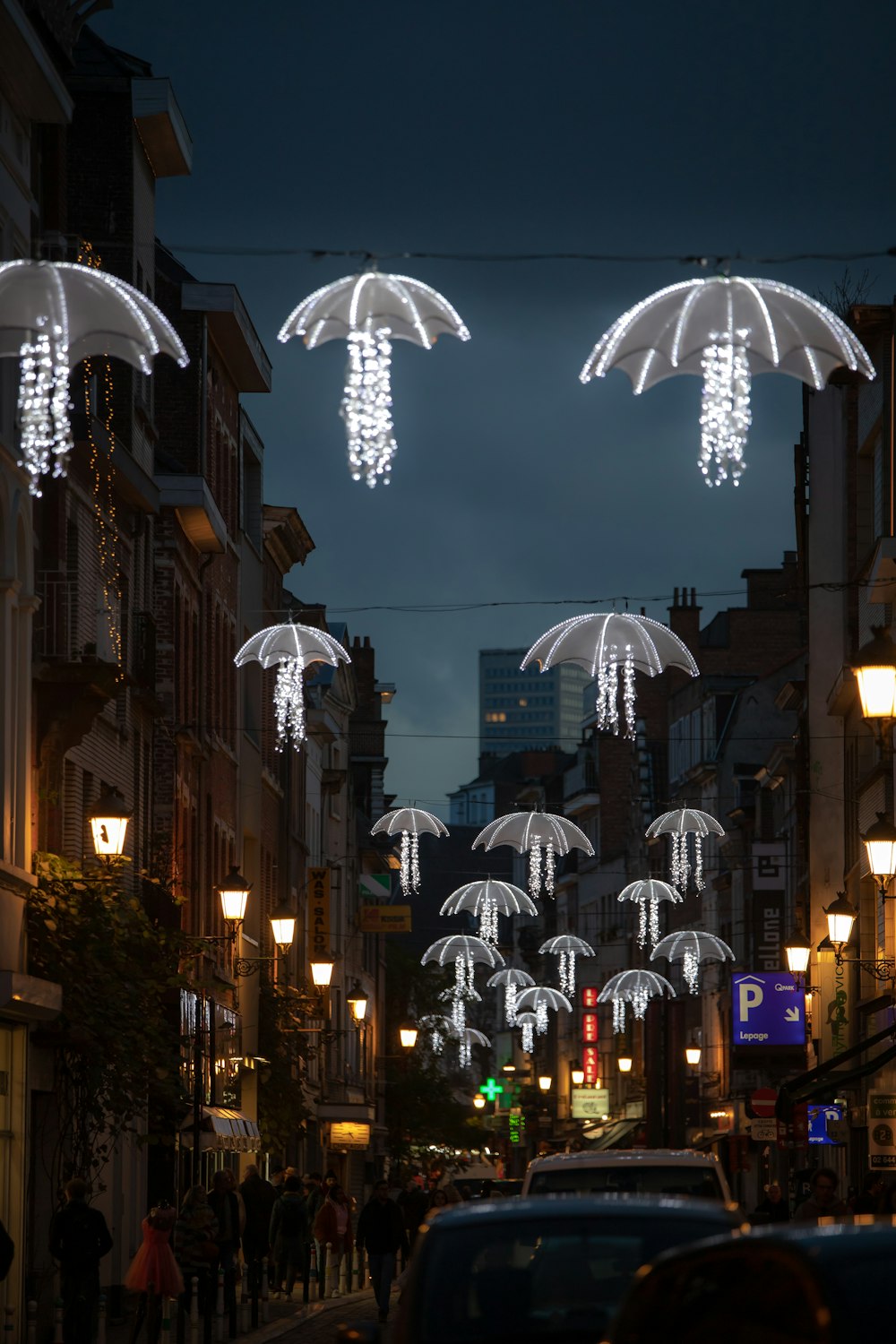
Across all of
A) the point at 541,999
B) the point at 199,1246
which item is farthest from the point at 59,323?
the point at 541,999

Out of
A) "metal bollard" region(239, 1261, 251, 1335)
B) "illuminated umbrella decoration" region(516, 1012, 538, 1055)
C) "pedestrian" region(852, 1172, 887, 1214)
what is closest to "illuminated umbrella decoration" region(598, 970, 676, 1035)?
"illuminated umbrella decoration" region(516, 1012, 538, 1055)

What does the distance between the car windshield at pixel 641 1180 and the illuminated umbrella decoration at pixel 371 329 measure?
528cm

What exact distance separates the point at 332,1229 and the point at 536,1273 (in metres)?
27.1

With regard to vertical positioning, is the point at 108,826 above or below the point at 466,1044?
above

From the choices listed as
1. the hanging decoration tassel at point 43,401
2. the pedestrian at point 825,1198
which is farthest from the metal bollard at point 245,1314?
the hanging decoration tassel at point 43,401

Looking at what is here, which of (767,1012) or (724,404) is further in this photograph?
(767,1012)

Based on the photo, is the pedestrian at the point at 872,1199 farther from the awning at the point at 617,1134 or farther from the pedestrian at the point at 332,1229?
the awning at the point at 617,1134

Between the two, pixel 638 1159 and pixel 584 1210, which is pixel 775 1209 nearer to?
pixel 638 1159

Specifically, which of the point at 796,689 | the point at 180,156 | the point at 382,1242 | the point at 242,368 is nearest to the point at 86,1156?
the point at 382,1242

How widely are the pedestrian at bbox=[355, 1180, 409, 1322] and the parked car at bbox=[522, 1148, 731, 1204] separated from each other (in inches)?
536

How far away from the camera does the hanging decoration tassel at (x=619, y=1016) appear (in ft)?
300

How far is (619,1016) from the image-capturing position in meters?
92.8

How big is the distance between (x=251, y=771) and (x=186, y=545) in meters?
11.2

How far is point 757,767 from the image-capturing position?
7806 cm
